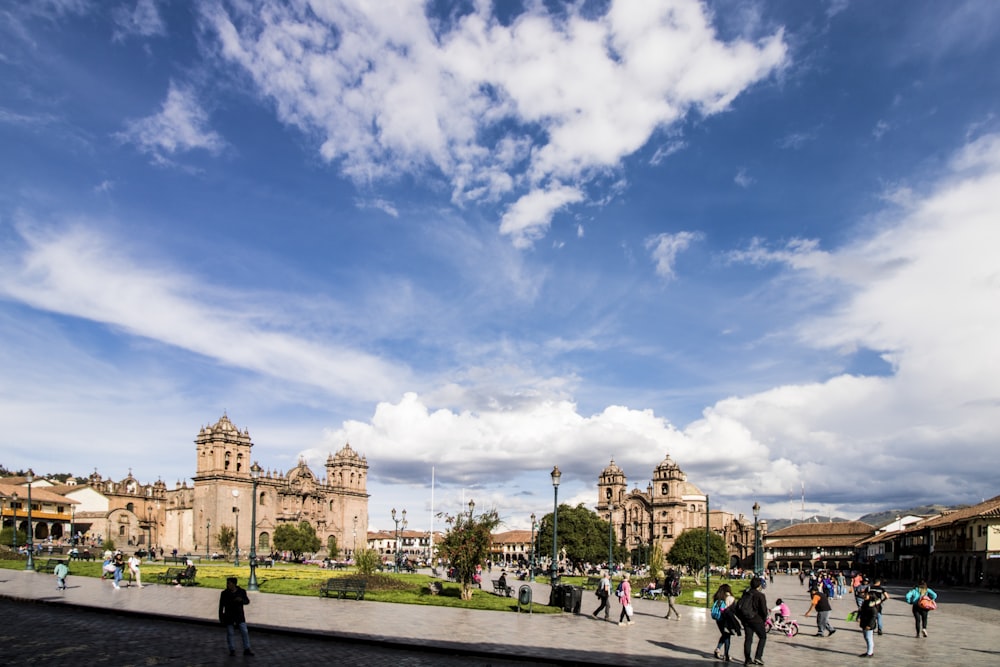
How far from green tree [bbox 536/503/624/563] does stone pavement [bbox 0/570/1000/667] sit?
56488 millimetres

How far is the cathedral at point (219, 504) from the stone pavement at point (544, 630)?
52632 millimetres

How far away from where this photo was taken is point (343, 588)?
28.1 meters

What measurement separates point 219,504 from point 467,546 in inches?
2380

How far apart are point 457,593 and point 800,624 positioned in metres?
13.5

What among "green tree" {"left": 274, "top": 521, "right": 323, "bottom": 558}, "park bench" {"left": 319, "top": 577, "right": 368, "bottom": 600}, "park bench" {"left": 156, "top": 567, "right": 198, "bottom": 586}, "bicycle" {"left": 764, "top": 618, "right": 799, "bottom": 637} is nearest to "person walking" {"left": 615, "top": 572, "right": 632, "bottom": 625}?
"bicycle" {"left": 764, "top": 618, "right": 799, "bottom": 637}

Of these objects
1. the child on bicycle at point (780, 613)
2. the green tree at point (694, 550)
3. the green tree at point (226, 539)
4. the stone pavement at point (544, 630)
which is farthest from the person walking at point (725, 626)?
the green tree at point (694, 550)

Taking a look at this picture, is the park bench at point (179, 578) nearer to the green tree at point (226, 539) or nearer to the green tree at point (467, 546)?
the green tree at point (467, 546)

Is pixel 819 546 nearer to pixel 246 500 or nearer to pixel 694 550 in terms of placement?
pixel 694 550

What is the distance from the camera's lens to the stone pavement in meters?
16.2

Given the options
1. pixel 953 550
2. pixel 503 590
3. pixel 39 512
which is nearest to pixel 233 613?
pixel 503 590

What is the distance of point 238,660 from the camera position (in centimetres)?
1402

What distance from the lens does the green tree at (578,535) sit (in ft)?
279

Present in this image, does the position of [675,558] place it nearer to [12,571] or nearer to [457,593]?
[457,593]

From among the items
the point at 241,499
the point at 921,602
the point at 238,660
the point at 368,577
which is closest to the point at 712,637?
the point at 921,602
